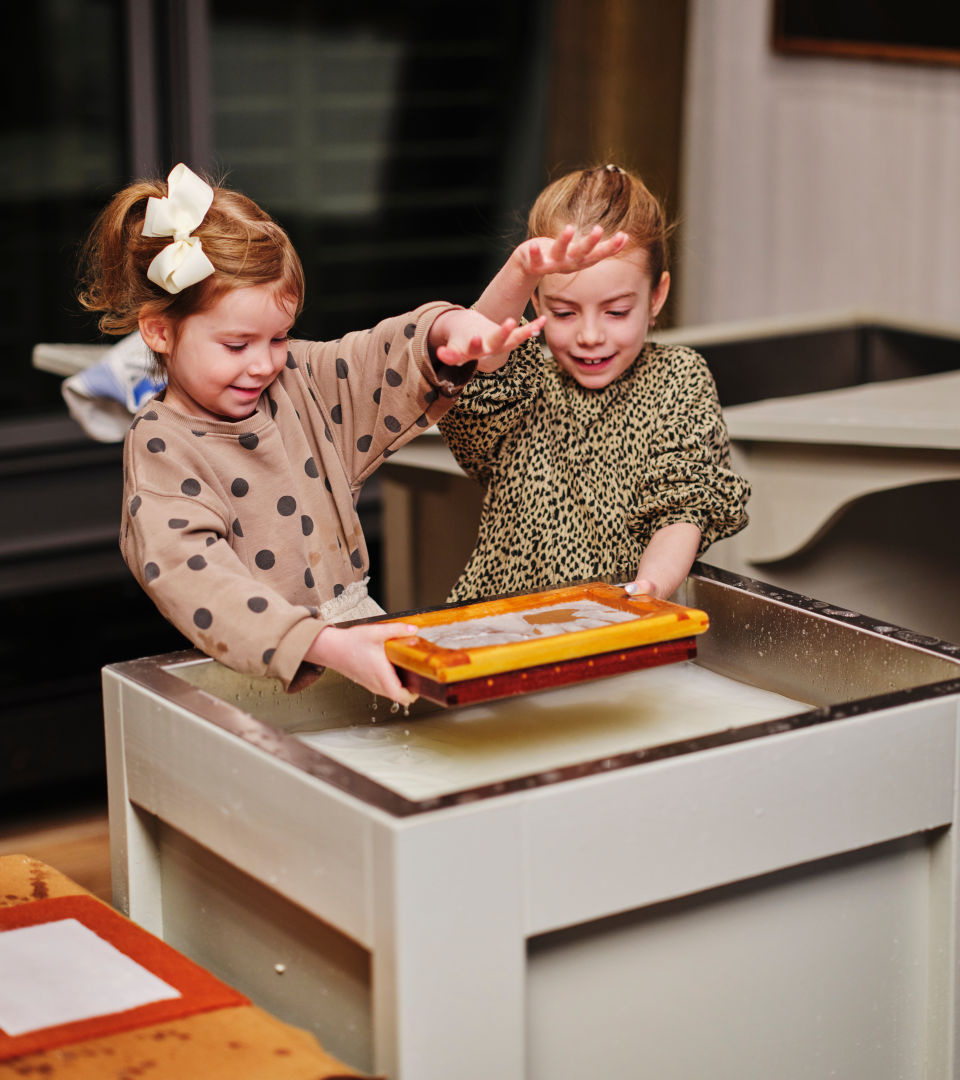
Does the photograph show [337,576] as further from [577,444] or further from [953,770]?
[953,770]

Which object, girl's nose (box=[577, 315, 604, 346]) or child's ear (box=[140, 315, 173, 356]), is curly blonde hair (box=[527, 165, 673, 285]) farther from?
child's ear (box=[140, 315, 173, 356])

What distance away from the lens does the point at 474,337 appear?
1141mm

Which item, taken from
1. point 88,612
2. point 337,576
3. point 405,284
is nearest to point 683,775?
point 337,576

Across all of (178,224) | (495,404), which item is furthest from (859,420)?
(178,224)

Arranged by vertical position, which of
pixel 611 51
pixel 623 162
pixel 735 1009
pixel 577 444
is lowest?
pixel 735 1009

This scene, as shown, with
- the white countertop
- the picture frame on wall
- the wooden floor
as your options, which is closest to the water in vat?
the white countertop

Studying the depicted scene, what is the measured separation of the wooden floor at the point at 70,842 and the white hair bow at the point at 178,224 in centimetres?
90

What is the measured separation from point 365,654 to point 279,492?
0.25 meters

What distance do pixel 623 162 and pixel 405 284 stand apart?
78 cm

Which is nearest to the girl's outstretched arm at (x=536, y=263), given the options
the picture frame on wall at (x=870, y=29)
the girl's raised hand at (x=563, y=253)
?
the girl's raised hand at (x=563, y=253)

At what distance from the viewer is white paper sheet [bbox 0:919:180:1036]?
0.92 metres

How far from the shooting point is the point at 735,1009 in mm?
990

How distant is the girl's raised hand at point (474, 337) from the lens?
1137 mm

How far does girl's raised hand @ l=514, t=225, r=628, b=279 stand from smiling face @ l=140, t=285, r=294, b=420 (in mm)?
189
